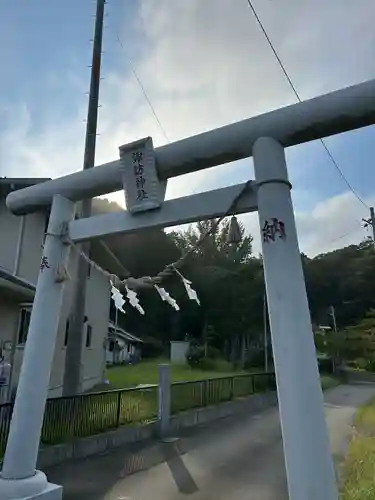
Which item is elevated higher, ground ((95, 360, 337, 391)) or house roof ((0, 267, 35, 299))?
house roof ((0, 267, 35, 299))

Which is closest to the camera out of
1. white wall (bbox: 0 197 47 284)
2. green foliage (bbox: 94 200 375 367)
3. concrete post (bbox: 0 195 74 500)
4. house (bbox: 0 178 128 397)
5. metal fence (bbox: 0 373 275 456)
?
concrete post (bbox: 0 195 74 500)

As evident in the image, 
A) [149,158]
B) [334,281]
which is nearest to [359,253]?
[334,281]

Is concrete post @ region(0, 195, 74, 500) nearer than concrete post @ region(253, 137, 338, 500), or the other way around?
concrete post @ region(253, 137, 338, 500)

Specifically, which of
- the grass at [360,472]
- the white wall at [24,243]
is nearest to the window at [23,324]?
the white wall at [24,243]

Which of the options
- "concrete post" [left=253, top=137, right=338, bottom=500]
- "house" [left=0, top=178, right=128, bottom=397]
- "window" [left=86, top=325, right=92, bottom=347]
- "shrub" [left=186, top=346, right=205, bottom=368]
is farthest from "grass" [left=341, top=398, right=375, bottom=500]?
"shrub" [left=186, top=346, right=205, bottom=368]

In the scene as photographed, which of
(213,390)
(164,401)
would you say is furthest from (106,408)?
(213,390)

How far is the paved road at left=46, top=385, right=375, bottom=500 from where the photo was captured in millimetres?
5039

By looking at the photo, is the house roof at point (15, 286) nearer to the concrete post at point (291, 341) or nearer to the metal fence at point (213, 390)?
the metal fence at point (213, 390)

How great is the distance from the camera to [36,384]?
3732mm

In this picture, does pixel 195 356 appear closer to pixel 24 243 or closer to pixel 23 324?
pixel 23 324

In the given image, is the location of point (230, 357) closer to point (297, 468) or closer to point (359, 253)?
point (359, 253)

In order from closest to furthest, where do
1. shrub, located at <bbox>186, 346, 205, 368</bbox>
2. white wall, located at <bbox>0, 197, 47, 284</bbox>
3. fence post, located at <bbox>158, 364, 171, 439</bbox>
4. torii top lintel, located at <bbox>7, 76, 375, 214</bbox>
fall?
torii top lintel, located at <bbox>7, 76, 375, 214</bbox>
fence post, located at <bbox>158, 364, 171, 439</bbox>
white wall, located at <bbox>0, 197, 47, 284</bbox>
shrub, located at <bbox>186, 346, 205, 368</bbox>

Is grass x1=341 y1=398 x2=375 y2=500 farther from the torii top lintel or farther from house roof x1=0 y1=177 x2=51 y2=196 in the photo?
house roof x1=0 y1=177 x2=51 y2=196

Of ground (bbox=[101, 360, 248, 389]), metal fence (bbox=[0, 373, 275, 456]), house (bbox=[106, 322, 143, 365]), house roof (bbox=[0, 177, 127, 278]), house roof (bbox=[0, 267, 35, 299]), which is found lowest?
metal fence (bbox=[0, 373, 275, 456])
